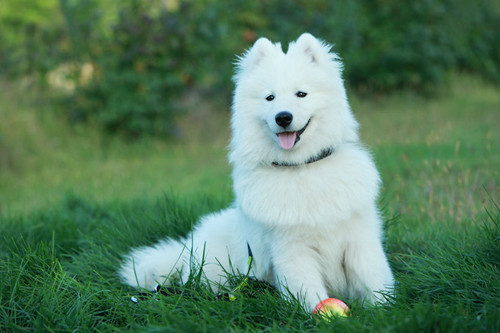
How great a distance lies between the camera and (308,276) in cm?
254

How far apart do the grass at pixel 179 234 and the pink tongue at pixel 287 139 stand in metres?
0.85

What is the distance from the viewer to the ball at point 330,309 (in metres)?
2.29

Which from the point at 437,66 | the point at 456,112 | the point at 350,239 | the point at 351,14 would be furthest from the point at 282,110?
the point at 437,66

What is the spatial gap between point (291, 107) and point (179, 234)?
1.70 metres

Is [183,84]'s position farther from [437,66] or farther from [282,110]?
[437,66]

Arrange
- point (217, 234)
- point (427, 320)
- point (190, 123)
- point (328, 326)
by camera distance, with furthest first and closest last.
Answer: point (190, 123) < point (217, 234) < point (328, 326) < point (427, 320)

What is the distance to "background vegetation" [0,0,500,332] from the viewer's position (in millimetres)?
2443

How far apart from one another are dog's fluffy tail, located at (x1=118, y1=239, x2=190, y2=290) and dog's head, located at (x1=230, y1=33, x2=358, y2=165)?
866mm

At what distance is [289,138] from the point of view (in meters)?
2.61

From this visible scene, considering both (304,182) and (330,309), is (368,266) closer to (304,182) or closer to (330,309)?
(330,309)

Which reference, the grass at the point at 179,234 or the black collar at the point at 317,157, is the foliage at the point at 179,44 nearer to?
the grass at the point at 179,234

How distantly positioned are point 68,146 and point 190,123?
2567mm

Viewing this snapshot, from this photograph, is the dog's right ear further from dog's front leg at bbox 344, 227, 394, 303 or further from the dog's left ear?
dog's front leg at bbox 344, 227, 394, 303

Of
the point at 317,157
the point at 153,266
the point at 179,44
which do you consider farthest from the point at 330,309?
the point at 179,44
